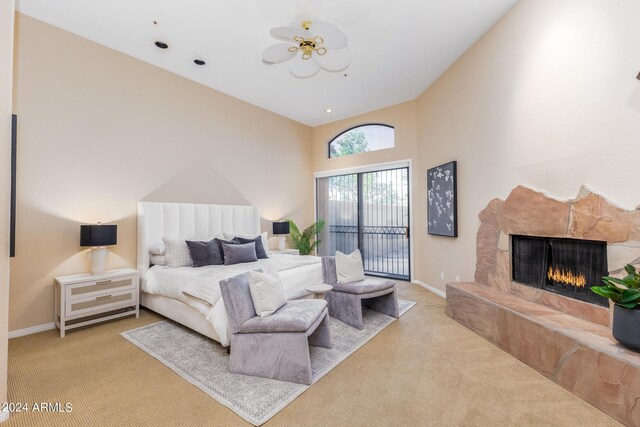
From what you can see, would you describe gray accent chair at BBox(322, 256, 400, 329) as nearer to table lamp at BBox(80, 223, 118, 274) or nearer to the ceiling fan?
the ceiling fan

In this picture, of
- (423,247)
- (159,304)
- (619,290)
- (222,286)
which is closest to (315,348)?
(222,286)

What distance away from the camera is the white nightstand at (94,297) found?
121 inches

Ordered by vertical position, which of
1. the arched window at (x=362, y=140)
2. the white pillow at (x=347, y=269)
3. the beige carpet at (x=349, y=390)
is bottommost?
the beige carpet at (x=349, y=390)

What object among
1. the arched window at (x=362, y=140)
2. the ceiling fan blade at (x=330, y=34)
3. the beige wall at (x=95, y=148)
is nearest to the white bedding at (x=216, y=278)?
the beige wall at (x=95, y=148)

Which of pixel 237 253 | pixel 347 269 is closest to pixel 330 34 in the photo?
pixel 347 269

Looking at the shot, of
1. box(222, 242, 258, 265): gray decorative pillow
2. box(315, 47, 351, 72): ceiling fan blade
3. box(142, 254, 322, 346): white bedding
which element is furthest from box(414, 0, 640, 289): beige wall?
box(222, 242, 258, 265): gray decorative pillow

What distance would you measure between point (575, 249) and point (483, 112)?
6.15 feet

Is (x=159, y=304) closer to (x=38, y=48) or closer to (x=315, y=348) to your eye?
(x=315, y=348)

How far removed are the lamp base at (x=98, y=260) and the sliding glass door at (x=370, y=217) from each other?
425cm

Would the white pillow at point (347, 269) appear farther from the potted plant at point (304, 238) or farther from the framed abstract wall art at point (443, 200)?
the potted plant at point (304, 238)

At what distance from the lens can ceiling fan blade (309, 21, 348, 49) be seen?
2.52 meters

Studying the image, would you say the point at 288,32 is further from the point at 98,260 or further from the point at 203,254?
the point at 98,260

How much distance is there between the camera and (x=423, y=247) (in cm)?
527

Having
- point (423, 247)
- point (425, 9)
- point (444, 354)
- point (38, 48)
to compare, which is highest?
point (425, 9)
